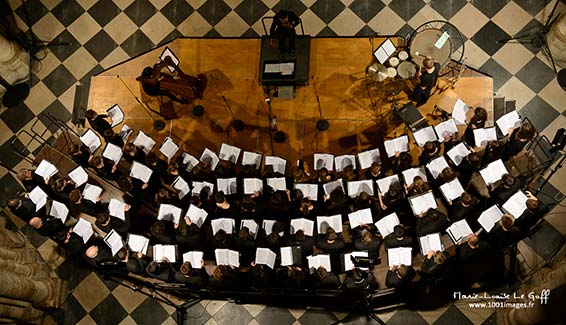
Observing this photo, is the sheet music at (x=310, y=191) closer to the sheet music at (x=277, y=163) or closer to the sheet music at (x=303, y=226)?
the sheet music at (x=303, y=226)

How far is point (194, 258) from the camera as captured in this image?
8.92 meters

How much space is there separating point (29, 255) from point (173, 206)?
300 cm

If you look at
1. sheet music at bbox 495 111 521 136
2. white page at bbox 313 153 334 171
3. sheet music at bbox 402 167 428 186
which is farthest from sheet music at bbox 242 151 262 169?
sheet music at bbox 495 111 521 136

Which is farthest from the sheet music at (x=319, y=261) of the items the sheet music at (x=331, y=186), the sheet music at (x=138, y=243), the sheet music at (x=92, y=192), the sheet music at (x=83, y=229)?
the sheet music at (x=92, y=192)

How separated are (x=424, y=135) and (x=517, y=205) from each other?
5.91 feet

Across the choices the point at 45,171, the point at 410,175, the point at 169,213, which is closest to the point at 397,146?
the point at 410,175

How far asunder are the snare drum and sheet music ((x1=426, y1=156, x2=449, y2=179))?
175cm

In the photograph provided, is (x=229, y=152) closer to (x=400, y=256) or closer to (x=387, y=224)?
(x=387, y=224)

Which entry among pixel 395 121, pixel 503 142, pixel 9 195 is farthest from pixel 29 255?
pixel 503 142

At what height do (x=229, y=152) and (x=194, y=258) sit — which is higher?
(x=229, y=152)

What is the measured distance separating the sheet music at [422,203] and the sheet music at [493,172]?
0.83m

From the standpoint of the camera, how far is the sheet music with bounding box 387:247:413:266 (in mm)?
8555

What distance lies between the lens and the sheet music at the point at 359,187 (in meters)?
9.23

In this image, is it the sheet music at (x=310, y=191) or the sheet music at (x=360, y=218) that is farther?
the sheet music at (x=310, y=191)
